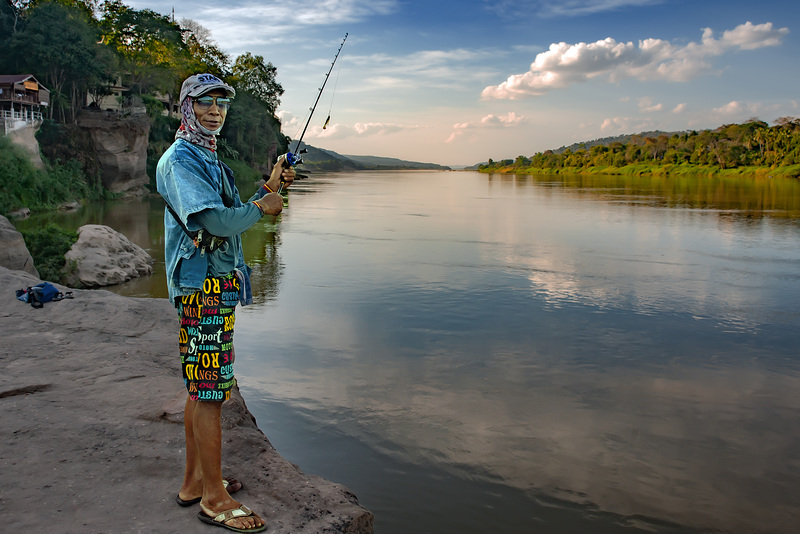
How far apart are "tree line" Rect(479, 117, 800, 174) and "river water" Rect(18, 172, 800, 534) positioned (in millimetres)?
77083

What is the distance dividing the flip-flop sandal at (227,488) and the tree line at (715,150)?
287ft

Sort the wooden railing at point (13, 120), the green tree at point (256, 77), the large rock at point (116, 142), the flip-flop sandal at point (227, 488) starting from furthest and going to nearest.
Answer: the green tree at point (256, 77), the large rock at point (116, 142), the wooden railing at point (13, 120), the flip-flop sandal at point (227, 488)

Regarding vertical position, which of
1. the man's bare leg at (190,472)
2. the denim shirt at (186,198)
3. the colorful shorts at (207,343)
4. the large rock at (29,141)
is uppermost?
the large rock at (29,141)

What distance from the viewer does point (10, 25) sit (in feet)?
129

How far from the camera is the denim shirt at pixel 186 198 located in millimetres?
3074

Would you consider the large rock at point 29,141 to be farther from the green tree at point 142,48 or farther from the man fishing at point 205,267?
the man fishing at point 205,267

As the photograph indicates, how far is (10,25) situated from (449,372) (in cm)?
4420

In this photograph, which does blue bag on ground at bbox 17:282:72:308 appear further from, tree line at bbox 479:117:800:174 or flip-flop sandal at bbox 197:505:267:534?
tree line at bbox 479:117:800:174

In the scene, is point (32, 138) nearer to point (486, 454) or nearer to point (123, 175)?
point (123, 175)

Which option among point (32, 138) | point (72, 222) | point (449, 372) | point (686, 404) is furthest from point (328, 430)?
point (32, 138)

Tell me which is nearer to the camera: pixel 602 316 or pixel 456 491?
pixel 456 491

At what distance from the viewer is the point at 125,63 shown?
47281 millimetres

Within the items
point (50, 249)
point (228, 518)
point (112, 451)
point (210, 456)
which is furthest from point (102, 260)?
point (228, 518)

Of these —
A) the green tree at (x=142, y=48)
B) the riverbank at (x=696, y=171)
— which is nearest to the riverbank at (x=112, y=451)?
the green tree at (x=142, y=48)
